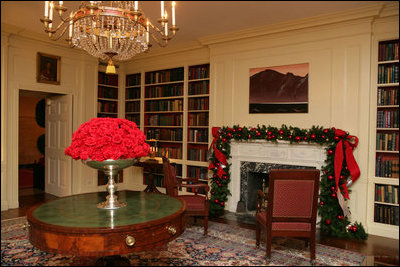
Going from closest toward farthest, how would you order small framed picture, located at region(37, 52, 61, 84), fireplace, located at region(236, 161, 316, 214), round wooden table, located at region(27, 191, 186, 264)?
1. round wooden table, located at region(27, 191, 186, 264)
2. fireplace, located at region(236, 161, 316, 214)
3. small framed picture, located at region(37, 52, 61, 84)

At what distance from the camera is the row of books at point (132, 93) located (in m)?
6.89

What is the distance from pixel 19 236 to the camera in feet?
12.3

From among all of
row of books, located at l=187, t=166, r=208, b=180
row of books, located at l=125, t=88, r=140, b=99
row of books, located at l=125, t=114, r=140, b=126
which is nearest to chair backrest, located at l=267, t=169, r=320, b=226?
row of books, located at l=187, t=166, r=208, b=180

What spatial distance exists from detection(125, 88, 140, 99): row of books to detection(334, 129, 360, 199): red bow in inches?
171

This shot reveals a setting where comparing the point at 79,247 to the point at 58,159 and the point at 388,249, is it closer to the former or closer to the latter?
the point at 388,249

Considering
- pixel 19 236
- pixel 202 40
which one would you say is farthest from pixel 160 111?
pixel 19 236

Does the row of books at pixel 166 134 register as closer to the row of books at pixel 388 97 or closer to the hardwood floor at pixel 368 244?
the hardwood floor at pixel 368 244

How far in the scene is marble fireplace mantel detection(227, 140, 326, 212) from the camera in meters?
4.36

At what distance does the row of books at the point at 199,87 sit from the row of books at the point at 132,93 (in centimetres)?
149

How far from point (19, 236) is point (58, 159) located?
265cm

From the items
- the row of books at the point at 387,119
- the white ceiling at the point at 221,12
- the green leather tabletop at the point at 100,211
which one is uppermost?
the white ceiling at the point at 221,12

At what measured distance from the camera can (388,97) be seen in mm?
4012

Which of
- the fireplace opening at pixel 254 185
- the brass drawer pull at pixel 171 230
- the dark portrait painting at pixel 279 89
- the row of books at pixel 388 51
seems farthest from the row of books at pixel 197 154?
the brass drawer pull at pixel 171 230

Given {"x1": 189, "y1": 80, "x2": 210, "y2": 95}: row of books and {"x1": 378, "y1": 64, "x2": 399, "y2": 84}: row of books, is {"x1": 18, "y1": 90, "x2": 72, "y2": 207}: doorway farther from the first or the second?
{"x1": 378, "y1": 64, "x2": 399, "y2": 84}: row of books
